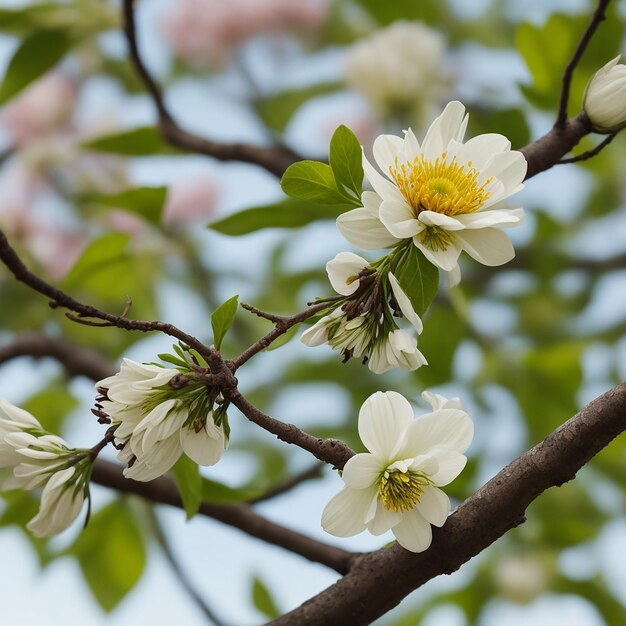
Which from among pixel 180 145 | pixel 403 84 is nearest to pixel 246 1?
pixel 403 84

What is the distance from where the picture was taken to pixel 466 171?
0.84ft

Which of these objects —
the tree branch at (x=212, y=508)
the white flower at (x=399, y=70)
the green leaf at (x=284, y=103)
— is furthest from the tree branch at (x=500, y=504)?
the green leaf at (x=284, y=103)

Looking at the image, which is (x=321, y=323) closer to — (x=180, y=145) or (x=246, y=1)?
(x=180, y=145)

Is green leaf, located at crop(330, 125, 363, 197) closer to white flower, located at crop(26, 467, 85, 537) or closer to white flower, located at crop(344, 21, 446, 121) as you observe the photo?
white flower, located at crop(26, 467, 85, 537)

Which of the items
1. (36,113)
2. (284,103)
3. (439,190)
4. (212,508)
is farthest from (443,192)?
(36,113)

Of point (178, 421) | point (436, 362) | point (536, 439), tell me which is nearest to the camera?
point (178, 421)

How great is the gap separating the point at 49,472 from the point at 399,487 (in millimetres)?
109

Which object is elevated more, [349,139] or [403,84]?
[349,139]

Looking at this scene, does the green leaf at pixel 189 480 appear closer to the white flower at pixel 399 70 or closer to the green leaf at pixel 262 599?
the green leaf at pixel 262 599

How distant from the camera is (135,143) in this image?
57cm

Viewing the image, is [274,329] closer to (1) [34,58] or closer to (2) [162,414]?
(2) [162,414]

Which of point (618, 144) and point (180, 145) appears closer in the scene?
point (180, 145)

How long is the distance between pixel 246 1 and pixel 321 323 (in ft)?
2.19

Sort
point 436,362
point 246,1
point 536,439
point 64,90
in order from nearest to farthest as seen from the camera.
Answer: point 436,362
point 536,439
point 246,1
point 64,90
